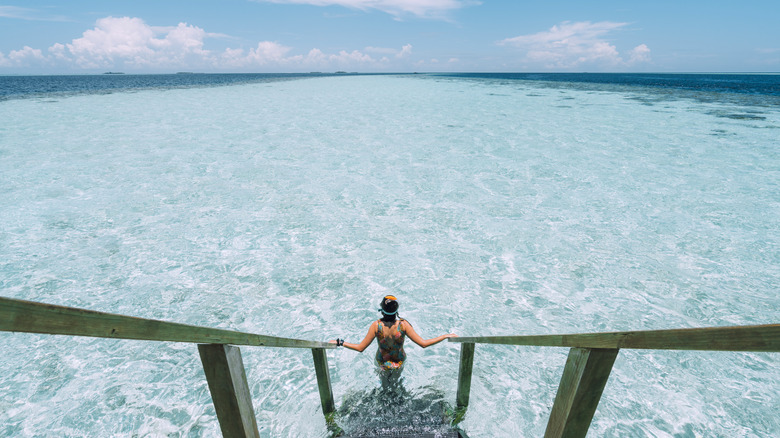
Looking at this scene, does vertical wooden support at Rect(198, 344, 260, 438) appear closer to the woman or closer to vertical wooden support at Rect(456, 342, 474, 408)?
the woman

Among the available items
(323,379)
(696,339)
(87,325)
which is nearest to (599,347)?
(696,339)

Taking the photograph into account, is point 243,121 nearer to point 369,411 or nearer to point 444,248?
point 444,248

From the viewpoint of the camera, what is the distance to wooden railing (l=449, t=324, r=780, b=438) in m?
1.28

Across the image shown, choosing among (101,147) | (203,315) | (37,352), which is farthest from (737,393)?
(101,147)

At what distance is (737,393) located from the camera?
5227 mm

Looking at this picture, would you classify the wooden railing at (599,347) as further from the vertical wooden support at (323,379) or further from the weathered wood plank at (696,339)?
the vertical wooden support at (323,379)

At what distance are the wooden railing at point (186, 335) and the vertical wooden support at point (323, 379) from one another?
744 millimetres

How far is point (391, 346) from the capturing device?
15.3ft

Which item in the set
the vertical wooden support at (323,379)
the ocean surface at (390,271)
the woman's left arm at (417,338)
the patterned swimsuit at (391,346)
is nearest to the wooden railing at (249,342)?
the vertical wooden support at (323,379)

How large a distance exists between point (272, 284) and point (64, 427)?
12.4 feet

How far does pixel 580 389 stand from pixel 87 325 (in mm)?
2458

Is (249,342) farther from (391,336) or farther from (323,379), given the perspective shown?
(391,336)

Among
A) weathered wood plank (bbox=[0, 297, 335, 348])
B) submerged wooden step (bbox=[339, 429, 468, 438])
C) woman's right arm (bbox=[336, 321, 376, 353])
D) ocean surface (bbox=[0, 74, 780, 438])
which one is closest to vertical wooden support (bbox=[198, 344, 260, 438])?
weathered wood plank (bbox=[0, 297, 335, 348])

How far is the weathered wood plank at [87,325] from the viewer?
112 cm
